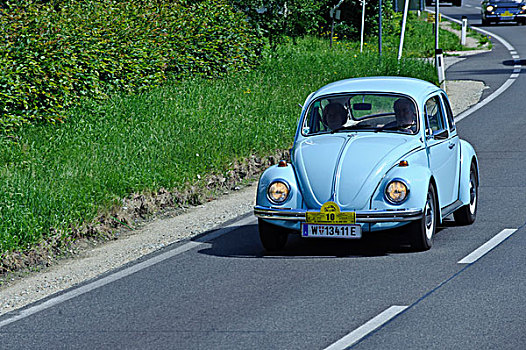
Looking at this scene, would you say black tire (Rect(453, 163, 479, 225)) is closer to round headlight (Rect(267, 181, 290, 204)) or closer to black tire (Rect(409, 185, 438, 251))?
black tire (Rect(409, 185, 438, 251))

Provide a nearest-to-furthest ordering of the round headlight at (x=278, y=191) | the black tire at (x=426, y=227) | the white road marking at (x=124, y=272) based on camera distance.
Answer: the white road marking at (x=124, y=272)
the black tire at (x=426, y=227)
the round headlight at (x=278, y=191)

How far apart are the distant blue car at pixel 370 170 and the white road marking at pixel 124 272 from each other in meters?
0.91

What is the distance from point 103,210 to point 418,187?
138 inches

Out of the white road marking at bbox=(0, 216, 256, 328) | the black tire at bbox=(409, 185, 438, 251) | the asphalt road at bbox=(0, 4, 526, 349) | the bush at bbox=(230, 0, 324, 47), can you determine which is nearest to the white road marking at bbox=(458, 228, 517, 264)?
the asphalt road at bbox=(0, 4, 526, 349)

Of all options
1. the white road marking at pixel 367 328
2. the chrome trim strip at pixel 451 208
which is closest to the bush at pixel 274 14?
the chrome trim strip at pixel 451 208

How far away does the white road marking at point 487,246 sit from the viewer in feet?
29.0

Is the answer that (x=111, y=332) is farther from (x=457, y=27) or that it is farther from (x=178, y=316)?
(x=457, y=27)

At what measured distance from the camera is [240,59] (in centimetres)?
2020

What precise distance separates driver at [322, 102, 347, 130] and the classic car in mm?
42083

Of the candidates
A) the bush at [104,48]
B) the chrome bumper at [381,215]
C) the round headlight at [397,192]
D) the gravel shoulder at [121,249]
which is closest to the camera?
the gravel shoulder at [121,249]

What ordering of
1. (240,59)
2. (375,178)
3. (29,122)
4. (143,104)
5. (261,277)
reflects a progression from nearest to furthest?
(261,277) < (375,178) < (29,122) < (143,104) < (240,59)

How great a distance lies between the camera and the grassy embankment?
394 inches

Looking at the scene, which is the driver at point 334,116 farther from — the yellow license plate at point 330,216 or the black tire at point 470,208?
the black tire at point 470,208

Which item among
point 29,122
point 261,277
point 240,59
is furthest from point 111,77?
point 261,277
